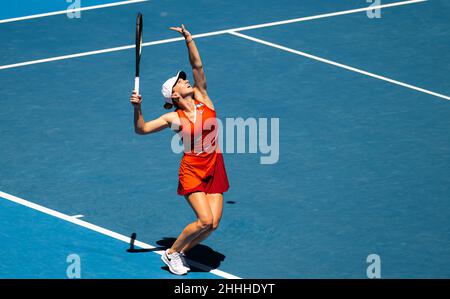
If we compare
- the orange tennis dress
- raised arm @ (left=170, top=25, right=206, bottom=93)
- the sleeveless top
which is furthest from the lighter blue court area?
raised arm @ (left=170, top=25, right=206, bottom=93)

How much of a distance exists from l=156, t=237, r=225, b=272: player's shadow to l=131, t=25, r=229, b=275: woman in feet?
1.05

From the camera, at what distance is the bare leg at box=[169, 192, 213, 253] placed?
13.7m

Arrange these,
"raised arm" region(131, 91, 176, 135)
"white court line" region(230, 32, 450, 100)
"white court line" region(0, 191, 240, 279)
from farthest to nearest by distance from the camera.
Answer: "white court line" region(230, 32, 450, 100) < "white court line" region(0, 191, 240, 279) < "raised arm" region(131, 91, 176, 135)

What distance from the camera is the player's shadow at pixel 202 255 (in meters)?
14.3

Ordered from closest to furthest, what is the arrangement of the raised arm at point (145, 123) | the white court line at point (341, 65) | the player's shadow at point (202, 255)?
the raised arm at point (145, 123)
the player's shadow at point (202, 255)
the white court line at point (341, 65)

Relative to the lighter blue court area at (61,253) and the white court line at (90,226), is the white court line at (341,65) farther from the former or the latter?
the lighter blue court area at (61,253)

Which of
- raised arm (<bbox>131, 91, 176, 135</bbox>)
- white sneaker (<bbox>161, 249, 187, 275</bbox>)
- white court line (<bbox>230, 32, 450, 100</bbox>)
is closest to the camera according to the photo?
raised arm (<bbox>131, 91, 176, 135</bbox>)

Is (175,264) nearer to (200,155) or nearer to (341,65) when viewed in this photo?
(200,155)

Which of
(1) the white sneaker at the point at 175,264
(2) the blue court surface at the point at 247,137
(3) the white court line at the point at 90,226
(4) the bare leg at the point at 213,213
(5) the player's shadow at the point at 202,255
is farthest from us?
(2) the blue court surface at the point at 247,137

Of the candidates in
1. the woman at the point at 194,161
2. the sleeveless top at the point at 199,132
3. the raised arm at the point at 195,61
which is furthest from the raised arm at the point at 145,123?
the raised arm at the point at 195,61

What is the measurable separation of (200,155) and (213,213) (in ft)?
2.31

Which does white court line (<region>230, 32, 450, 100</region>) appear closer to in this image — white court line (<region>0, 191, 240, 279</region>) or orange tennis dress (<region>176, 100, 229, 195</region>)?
orange tennis dress (<region>176, 100, 229, 195</region>)

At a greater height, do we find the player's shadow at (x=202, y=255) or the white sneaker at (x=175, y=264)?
the player's shadow at (x=202, y=255)

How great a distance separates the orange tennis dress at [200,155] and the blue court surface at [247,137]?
104 cm
